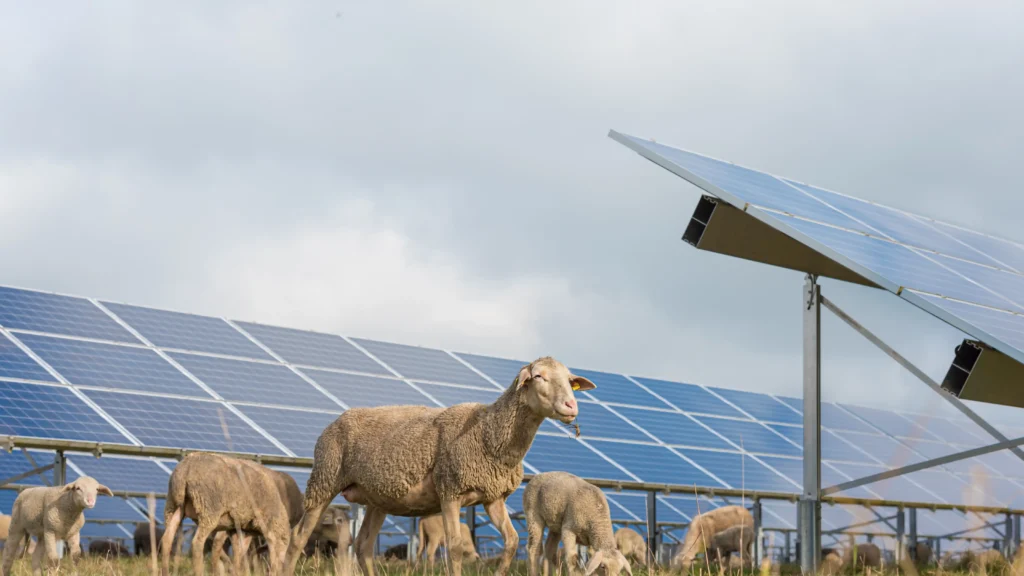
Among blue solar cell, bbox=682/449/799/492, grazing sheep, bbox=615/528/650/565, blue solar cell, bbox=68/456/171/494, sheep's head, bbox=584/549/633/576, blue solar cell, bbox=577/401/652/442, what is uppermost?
blue solar cell, bbox=577/401/652/442

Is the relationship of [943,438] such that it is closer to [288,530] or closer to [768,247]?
[768,247]

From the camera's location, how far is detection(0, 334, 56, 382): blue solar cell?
57.2ft

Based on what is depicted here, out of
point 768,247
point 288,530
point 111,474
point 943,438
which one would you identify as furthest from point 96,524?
point 943,438

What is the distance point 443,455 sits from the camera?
9.42 m

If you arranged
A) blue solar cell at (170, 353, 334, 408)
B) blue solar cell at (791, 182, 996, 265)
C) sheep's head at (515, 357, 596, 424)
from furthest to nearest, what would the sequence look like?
1. blue solar cell at (170, 353, 334, 408)
2. blue solar cell at (791, 182, 996, 265)
3. sheep's head at (515, 357, 596, 424)

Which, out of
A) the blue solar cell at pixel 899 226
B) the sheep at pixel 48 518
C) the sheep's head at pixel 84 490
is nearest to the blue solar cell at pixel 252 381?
the sheep at pixel 48 518

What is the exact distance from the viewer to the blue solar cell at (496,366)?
25.1 metres

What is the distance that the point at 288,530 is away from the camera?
10867 millimetres

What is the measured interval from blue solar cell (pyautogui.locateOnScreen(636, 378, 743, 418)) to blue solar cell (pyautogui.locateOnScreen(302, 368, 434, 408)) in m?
8.47

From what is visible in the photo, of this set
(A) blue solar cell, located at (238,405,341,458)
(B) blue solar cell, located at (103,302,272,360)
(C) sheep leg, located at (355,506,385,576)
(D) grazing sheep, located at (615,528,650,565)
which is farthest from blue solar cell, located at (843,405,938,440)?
(C) sheep leg, located at (355,506,385,576)

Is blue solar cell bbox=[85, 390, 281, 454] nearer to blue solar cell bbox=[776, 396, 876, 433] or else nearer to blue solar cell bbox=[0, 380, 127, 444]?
blue solar cell bbox=[0, 380, 127, 444]

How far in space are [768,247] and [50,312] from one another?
12.7 metres

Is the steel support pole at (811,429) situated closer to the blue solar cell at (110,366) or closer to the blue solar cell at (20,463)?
the blue solar cell at (110,366)

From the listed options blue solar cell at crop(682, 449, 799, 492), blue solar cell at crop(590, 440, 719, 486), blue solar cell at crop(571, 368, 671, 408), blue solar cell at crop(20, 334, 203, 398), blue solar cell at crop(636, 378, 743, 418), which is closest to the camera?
blue solar cell at crop(20, 334, 203, 398)
